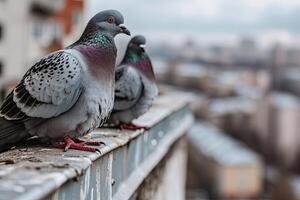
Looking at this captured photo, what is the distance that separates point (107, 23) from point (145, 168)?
154 centimetres

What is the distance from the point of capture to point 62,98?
10.5ft

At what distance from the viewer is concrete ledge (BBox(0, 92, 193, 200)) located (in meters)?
2.28

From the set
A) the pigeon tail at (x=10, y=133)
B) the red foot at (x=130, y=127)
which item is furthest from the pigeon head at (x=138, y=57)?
the pigeon tail at (x=10, y=133)

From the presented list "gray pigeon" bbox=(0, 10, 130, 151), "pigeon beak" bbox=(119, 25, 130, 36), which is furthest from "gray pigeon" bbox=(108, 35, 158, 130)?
"gray pigeon" bbox=(0, 10, 130, 151)

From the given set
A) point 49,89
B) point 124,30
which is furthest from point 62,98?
point 124,30

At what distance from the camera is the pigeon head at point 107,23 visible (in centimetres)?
355

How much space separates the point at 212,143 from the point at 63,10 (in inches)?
699

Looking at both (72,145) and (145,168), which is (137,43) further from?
(72,145)

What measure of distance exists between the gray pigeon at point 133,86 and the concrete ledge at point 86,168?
0.19 meters

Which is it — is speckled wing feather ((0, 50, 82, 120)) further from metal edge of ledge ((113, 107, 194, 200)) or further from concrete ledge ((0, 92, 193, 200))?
metal edge of ledge ((113, 107, 194, 200))

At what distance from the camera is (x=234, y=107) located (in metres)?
73.6

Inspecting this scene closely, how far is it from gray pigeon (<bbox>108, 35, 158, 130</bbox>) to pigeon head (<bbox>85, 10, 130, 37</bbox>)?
1087mm

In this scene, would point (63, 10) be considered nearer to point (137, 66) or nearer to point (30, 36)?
point (30, 36)

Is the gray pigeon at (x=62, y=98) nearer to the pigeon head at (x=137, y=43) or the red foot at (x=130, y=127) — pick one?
the red foot at (x=130, y=127)
